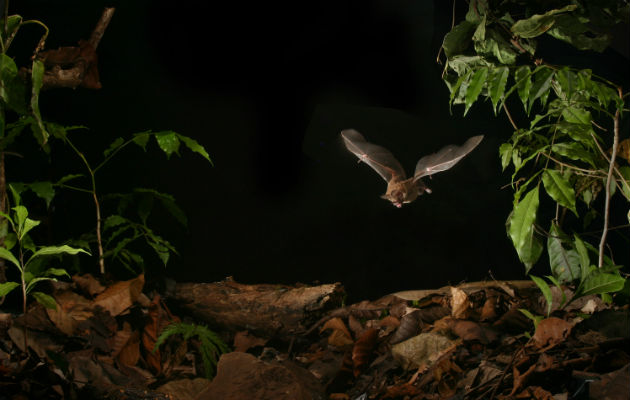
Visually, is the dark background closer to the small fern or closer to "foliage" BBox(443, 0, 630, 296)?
"foliage" BBox(443, 0, 630, 296)

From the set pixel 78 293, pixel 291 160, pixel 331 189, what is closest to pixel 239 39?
pixel 291 160

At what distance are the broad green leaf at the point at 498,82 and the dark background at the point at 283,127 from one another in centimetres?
143

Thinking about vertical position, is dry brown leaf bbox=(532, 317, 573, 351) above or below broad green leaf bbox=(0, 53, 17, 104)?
below

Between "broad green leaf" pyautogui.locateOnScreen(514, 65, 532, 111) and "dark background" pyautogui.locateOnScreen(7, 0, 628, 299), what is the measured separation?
143 centimetres

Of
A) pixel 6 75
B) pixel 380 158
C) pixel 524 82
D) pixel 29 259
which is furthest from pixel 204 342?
pixel 524 82

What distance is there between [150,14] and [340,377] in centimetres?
261

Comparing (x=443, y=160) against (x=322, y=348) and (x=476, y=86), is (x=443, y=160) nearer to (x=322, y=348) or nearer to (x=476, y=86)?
(x=476, y=86)

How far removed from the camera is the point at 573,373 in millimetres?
1103

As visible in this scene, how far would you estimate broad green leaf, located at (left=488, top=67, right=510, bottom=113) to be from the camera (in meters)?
1.53

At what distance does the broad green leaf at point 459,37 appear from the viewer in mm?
1809

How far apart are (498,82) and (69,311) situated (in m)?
2.01

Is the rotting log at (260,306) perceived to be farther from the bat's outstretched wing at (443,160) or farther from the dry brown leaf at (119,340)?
the bat's outstretched wing at (443,160)

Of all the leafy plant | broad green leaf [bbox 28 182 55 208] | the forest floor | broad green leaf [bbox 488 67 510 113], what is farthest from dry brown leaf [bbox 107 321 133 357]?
broad green leaf [bbox 488 67 510 113]

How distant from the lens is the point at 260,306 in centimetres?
255
